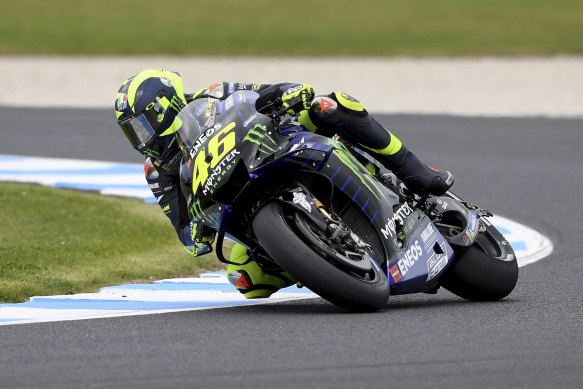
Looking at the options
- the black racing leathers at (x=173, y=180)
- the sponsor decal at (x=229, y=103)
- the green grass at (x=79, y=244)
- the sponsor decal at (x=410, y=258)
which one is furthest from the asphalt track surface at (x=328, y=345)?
the green grass at (x=79, y=244)

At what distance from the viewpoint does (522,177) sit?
11844 mm

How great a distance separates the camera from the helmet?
638 cm

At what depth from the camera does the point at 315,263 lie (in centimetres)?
572

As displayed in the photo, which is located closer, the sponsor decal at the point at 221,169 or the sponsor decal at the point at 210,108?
the sponsor decal at the point at 221,169

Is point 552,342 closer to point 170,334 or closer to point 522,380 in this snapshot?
point 522,380

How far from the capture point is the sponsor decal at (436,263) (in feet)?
21.0

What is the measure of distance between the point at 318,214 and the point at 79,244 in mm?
3291

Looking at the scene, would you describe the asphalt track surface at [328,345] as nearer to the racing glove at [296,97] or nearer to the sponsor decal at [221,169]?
the sponsor decal at [221,169]

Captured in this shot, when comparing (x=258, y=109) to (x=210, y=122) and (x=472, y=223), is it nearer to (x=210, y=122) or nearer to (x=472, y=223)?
(x=210, y=122)

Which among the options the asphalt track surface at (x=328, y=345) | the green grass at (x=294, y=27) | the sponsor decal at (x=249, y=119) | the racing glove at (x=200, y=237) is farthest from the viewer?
the green grass at (x=294, y=27)

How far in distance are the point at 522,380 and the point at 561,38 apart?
1918 centimetres

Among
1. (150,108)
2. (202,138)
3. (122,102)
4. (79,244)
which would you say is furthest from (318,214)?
(79,244)

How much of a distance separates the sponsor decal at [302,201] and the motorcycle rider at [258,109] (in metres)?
0.52

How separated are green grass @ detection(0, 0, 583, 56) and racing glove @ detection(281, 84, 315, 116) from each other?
1516 cm
